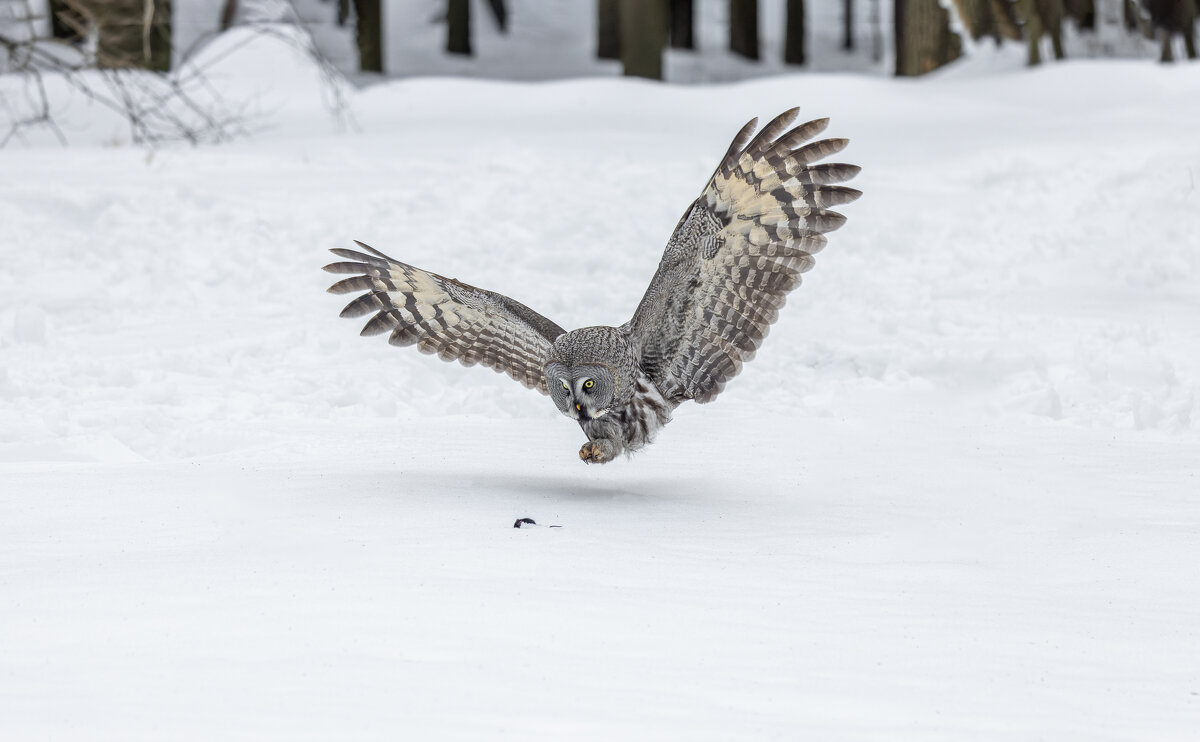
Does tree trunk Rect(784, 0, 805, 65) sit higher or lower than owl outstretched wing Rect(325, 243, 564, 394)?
lower

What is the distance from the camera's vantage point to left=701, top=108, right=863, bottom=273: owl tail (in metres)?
4.57

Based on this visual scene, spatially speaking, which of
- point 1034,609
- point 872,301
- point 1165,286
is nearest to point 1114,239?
point 1165,286

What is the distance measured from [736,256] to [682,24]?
78.1 feet

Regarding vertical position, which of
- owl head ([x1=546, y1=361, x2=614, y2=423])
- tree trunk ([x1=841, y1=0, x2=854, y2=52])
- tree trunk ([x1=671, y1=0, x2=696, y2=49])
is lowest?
tree trunk ([x1=841, y1=0, x2=854, y2=52])

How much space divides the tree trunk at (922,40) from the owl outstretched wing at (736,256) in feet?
36.6

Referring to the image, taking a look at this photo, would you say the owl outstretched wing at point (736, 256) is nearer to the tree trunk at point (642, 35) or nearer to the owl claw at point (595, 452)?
the owl claw at point (595, 452)

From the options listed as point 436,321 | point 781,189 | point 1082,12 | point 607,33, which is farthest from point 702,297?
point 607,33

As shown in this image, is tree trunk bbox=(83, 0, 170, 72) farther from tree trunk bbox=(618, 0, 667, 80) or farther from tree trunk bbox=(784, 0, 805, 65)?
tree trunk bbox=(784, 0, 805, 65)

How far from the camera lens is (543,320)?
197 inches

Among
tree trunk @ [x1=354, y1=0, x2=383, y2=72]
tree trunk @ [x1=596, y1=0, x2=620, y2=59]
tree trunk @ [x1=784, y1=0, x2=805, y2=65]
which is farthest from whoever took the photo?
tree trunk @ [x1=784, y1=0, x2=805, y2=65]

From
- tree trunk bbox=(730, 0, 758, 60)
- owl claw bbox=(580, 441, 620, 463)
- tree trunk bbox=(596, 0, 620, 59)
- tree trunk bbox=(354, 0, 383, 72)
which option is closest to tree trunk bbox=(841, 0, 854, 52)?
tree trunk bbox=(730, 0, 758, 60)

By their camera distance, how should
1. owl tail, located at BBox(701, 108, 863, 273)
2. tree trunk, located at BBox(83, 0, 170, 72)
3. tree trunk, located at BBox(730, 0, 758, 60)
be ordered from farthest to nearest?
1. tree trunk, located at BBox(730, 0, 758, 60)
2. tree trunk, located at BBox(83, 0, 170, 72)
3. owl tail, located at BBox(701, 108, 863, 273)

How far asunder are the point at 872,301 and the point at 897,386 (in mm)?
1453

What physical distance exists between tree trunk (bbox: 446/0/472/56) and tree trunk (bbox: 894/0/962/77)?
482 inches
